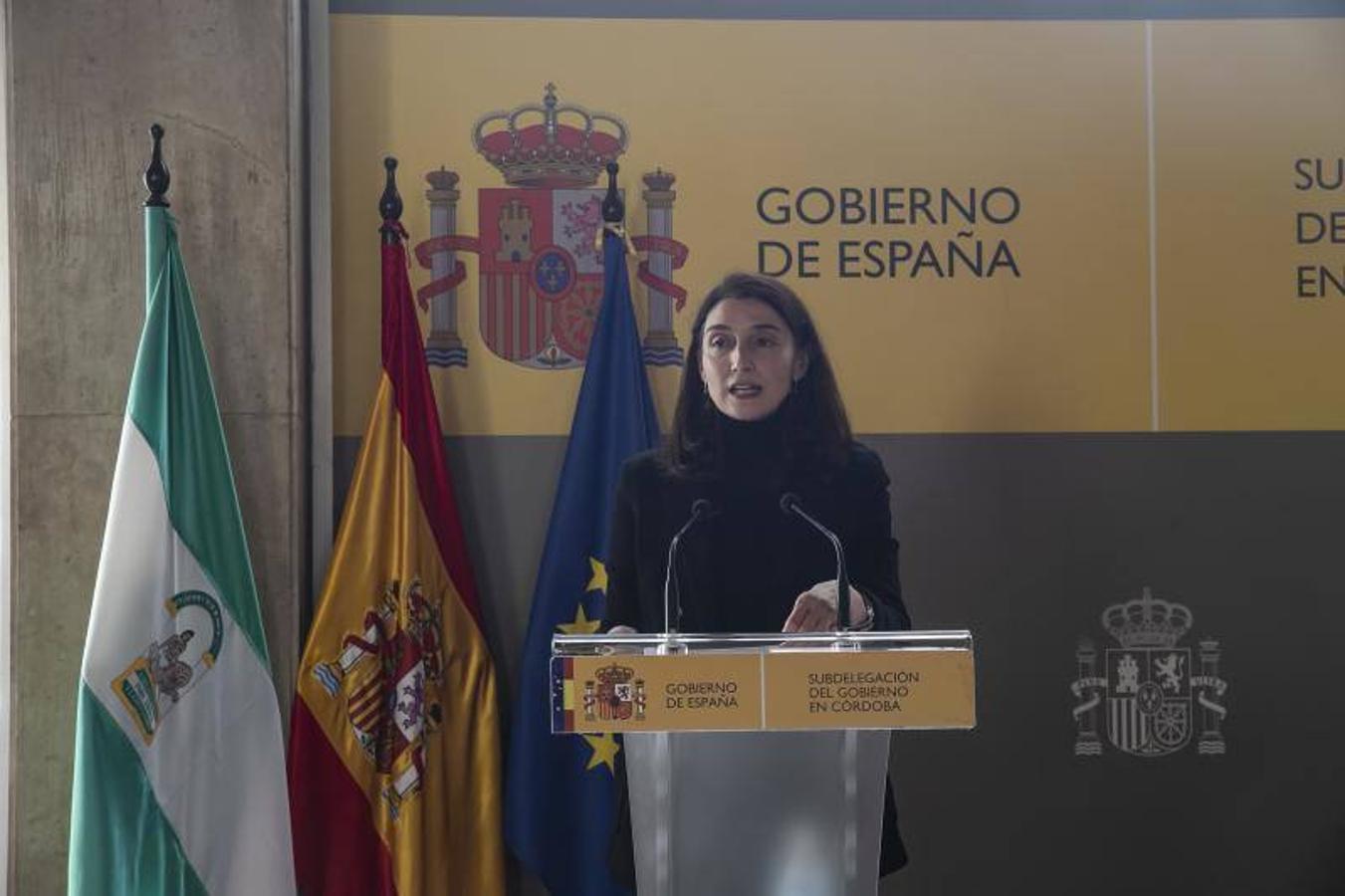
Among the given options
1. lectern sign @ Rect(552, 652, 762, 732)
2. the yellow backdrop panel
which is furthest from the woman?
lectern sign @ Rect(552, 652, 762, 732)

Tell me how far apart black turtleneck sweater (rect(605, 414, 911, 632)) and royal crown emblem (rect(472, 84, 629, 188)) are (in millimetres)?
757

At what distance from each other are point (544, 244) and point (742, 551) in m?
0.94

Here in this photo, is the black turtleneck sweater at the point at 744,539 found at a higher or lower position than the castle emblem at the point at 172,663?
higher

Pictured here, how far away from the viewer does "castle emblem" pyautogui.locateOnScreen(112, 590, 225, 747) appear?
339 cm

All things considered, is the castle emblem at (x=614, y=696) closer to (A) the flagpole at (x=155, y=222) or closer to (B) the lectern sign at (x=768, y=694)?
(B) the lectern sign at (x=768, y=694)

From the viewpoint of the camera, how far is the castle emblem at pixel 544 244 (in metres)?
3.93

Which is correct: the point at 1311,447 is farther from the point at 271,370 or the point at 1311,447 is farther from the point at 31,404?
the point at 31,404

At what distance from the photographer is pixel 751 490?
12.0 feet

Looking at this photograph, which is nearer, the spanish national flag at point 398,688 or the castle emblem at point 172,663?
the castle emblem at point 172,663

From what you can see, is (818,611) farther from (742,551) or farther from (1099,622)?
(1099,622)

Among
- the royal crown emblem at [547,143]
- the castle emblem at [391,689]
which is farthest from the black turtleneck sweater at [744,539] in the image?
the royal crown emblem at [547,143]

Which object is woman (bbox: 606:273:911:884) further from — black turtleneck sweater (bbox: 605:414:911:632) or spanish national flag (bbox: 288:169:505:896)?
spanish national flag (bbox: 288:169:505:896)

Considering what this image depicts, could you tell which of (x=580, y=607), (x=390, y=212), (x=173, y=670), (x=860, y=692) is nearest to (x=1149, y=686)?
(x=580, y=607)

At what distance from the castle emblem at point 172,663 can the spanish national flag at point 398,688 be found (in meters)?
0.26
